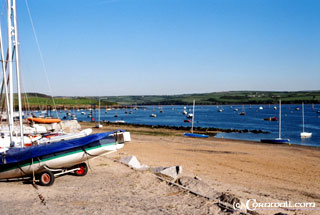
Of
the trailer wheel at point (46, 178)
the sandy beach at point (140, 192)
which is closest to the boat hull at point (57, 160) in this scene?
the trailer wheel at point (46, 178)

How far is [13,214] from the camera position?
998 cm

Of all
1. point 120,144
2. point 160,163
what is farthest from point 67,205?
point 160,163

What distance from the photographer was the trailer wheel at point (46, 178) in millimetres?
13625

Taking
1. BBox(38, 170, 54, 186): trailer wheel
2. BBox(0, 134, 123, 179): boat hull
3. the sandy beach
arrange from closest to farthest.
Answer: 1. the sandy beach
2. BBox(38, 170, 54, 186): trailer wheel
3. BBox(0, 134, 123, 179): boat hull

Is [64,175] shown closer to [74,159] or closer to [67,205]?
[74,159]

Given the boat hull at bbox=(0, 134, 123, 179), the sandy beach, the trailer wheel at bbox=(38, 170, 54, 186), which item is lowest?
the sandy beach

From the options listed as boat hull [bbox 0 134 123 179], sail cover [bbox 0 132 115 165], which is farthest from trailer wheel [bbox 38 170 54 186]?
sail cover [bbox 0 132 115 165]

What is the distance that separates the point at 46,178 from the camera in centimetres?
1371

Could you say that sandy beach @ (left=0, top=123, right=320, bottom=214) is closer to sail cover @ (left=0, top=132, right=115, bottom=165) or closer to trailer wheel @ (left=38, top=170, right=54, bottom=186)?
trailer wheel @ (left=38, top=170, right=54, bottom=186)

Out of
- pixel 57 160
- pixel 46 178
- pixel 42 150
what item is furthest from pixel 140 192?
pixel 42 150

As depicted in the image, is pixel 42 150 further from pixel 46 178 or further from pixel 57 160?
pixel 46 178

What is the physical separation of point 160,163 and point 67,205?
1137 centimetres

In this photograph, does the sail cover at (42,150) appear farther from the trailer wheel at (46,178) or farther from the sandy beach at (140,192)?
the sandy beach at (140,192)

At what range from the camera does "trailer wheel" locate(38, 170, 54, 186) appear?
13.6 metres
